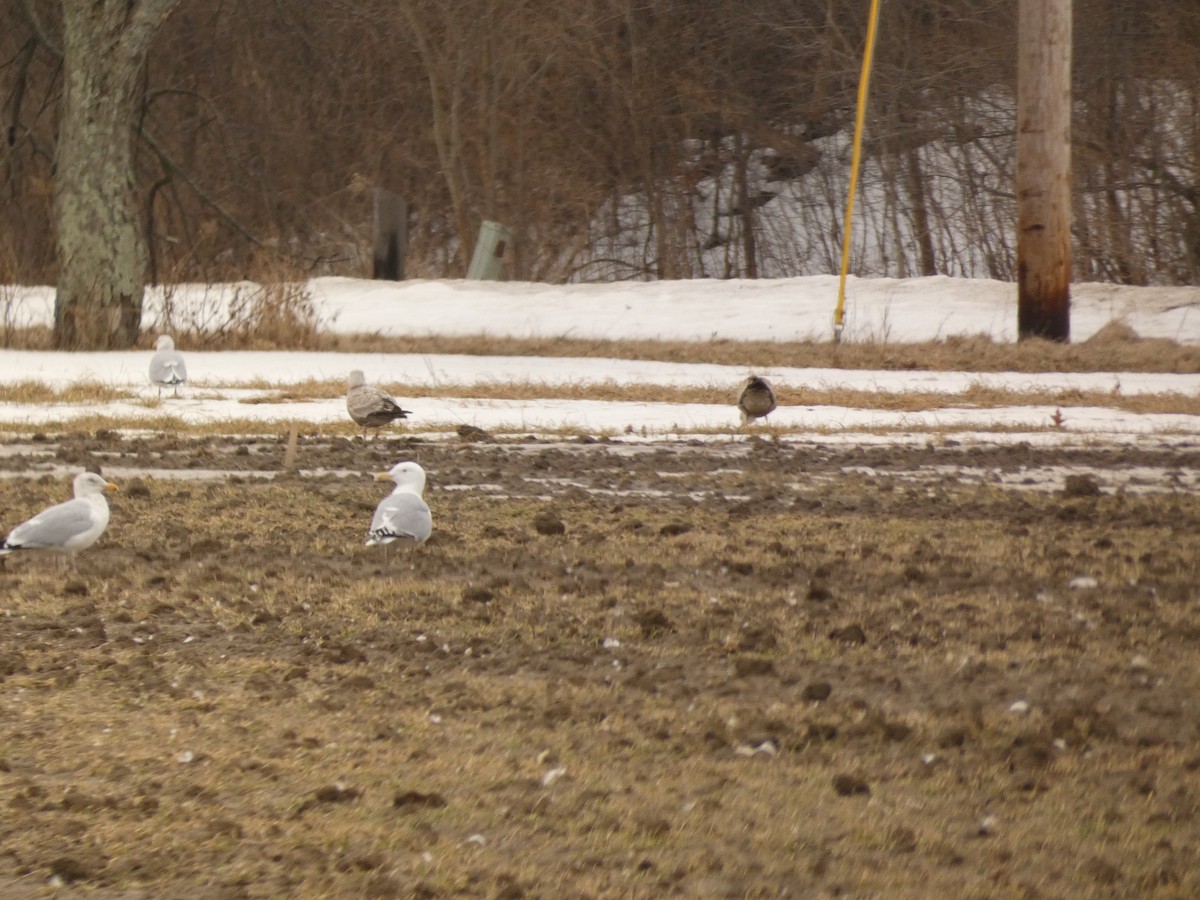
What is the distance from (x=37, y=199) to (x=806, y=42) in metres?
12.5

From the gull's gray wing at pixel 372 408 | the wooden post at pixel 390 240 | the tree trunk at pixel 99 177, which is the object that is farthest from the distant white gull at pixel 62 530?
the wooden post at pixel 390 240

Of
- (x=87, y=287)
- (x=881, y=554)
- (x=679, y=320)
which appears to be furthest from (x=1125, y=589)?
(x=679, y=320)

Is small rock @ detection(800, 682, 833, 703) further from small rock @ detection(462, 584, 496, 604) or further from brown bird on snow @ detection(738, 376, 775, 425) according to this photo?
brown bird on snow @ detection(738, 376, 775, 425)

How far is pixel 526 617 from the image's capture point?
559cm

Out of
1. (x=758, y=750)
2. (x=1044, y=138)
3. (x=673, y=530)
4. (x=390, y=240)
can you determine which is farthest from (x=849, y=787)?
(x=390, y=240)

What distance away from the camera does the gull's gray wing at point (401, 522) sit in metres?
6.50

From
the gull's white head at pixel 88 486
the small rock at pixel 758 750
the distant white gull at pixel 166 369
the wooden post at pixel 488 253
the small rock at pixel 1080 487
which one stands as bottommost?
the small rock at pixel 758 750

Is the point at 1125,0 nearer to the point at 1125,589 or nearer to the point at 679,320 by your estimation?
the point at 679,320

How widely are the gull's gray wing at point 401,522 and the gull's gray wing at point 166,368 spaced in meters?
7.06

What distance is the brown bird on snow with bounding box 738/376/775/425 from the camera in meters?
11.7

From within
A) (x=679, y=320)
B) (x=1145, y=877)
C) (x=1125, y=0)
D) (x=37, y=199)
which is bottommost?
(x=1145, y=877)

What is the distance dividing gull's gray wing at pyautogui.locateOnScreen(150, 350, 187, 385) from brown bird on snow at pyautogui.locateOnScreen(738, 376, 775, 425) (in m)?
4.48

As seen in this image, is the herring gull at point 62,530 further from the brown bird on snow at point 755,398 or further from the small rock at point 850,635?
the brown bird on snow at point 755,398

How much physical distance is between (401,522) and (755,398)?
555 cm
